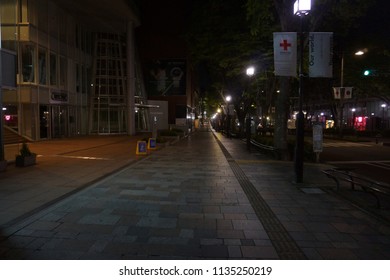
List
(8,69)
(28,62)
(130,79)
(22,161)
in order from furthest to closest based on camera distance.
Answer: (130,79) → (28,62) → (22,161) → (8,69)

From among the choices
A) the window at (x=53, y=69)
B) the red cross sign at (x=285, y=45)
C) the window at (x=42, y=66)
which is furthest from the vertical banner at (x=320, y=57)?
the window at (x=53, y=69)

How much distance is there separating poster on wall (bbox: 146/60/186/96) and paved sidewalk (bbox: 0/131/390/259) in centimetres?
4176

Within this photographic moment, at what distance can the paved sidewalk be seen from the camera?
5.00 metres

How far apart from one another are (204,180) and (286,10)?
8.60 metres

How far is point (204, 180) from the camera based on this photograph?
10.7 m

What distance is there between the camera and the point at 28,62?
83.3 ft

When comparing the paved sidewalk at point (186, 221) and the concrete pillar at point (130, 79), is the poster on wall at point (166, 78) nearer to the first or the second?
the concrete pillar at point (130, 79)

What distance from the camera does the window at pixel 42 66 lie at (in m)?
26.6

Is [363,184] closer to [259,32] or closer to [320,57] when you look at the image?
[320,57]

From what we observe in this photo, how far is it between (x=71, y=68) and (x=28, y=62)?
23.2ft

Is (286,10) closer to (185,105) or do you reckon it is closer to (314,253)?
(314,253)

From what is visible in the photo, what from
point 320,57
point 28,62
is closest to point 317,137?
point 320,57

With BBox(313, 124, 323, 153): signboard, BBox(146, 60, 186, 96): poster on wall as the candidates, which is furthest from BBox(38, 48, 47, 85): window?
BBox(146, 60, 186, 96): poster on wall

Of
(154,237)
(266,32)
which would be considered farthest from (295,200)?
(266,32)
